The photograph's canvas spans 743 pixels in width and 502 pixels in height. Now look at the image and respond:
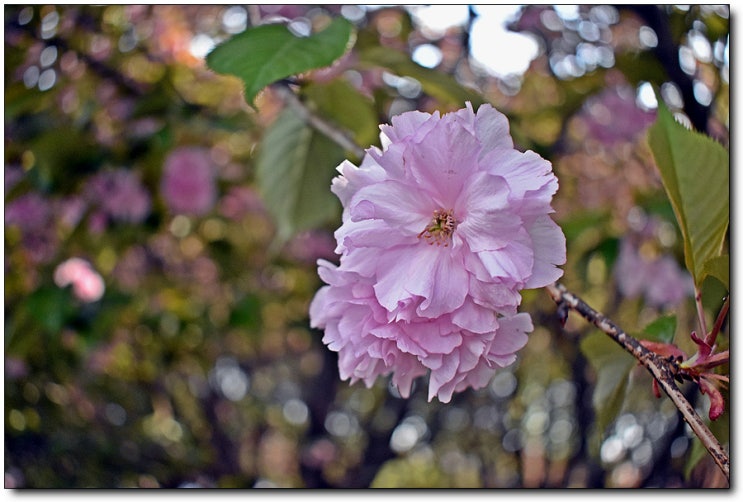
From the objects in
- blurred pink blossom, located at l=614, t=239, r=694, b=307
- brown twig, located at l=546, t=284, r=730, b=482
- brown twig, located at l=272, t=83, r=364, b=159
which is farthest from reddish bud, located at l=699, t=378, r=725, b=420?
blurred pink blossom, located at l=614, t=239, r=694, b=307

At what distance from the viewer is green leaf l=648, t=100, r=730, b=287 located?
57 centimetres

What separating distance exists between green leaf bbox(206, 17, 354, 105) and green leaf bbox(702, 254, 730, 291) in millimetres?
414

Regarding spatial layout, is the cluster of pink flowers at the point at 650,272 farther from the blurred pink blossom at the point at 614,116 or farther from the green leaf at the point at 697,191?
the green leaf at the point at 697,191

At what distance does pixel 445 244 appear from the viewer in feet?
1.61

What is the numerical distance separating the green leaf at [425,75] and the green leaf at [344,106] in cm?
7

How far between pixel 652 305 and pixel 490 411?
1.46 m

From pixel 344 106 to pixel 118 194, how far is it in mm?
663

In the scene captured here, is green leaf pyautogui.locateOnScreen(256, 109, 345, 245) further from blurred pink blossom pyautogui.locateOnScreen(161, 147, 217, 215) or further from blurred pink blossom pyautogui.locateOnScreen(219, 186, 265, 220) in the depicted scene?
blurred pink blossom pyautogui.locateOnScreen(219, 186, 265, 220)

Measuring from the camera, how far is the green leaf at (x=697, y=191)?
22.6 inches

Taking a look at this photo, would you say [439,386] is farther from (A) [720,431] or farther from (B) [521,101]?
(B) [521,101]

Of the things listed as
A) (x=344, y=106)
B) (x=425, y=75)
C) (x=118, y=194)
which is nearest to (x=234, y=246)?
(x=118, y=194)

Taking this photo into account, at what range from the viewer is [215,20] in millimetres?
2070

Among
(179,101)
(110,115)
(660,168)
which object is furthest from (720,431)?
(110,115)

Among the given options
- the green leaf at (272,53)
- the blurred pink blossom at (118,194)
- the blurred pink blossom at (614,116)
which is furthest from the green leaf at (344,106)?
the blurred pink blossom at (614,116)
